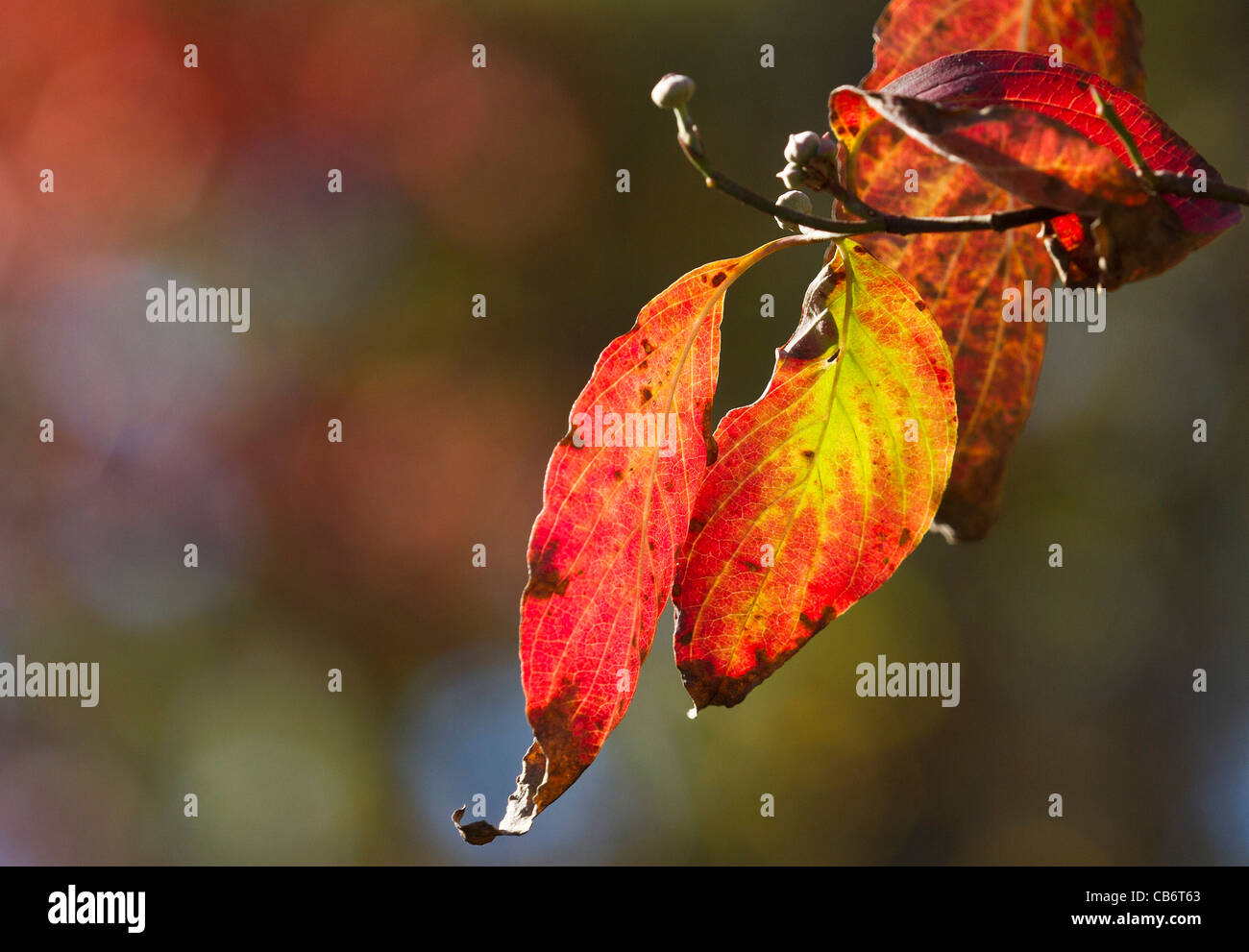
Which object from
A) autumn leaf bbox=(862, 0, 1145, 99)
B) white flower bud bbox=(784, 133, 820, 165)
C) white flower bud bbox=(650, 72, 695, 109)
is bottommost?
white flower bud bbox=(784, 133, 820, 165)

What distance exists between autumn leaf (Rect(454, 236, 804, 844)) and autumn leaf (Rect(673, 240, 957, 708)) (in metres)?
0.02

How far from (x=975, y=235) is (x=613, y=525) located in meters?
0.35

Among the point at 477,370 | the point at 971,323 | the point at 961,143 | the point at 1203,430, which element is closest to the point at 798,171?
the point at 961,143

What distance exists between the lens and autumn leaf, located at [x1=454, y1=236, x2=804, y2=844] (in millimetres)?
531

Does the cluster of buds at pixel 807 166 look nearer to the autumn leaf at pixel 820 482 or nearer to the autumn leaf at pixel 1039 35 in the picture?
the autumn leaf at pixel 820 482

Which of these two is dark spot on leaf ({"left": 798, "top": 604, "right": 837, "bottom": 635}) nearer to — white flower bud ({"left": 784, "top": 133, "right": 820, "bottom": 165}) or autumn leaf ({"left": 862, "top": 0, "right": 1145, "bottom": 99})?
white flower bud ({"left": 784, "top": 133, "right": 820, "bottom": 165})

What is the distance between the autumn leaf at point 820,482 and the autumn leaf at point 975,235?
132 mm

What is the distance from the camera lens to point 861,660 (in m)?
2.67

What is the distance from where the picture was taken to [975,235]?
27.5 inches

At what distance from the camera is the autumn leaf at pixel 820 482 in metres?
0.55
